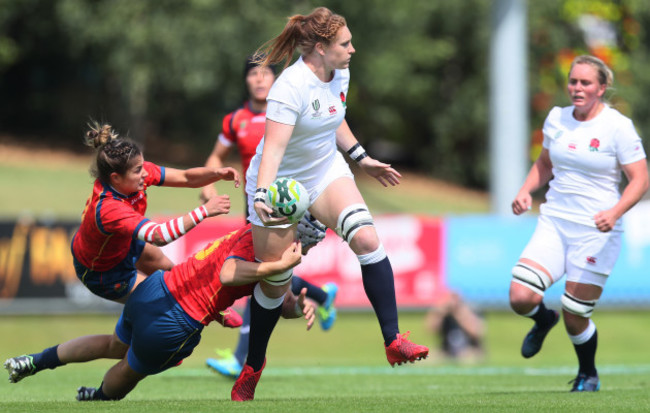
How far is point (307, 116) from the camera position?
19.1ft

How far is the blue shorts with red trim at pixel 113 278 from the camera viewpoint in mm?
6555

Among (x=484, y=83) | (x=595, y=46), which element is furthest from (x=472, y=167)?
(x=595, y=46)

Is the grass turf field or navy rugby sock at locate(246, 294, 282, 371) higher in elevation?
navy rugby sock at locate(246, 294, 282, 371)

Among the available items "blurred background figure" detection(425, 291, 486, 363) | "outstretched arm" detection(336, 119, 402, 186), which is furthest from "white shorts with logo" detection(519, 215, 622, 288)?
"blurred background figure" detection(425, 291, 486, 363)

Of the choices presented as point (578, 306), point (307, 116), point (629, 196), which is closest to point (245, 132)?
point (307, 116)

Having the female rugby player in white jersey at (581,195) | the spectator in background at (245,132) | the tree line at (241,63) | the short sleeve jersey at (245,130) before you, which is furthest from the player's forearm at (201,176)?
the tree line at (241,63)

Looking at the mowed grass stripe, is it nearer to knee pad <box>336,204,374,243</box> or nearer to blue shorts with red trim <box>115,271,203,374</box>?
blue shorts with red trim <box>115,271,203,374</box>

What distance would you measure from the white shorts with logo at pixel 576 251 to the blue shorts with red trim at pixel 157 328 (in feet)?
7.84

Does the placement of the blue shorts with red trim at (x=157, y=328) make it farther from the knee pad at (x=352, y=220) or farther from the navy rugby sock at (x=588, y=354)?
the navy rugby sock at (x=588, y=354)

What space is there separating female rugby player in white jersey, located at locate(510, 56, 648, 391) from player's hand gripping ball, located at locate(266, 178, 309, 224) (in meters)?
1.84

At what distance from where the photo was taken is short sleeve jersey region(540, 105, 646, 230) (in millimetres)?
6617

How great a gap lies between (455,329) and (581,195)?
7.08 meters

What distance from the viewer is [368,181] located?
31812 millimetres

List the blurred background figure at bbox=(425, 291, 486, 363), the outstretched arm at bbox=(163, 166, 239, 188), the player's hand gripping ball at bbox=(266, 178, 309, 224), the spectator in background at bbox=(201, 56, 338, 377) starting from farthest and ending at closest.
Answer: the blurred background figure at bbox=(425, 291, 486, 363) → the spectator in background at bbox=(201, 56, 338, 377) → the outstretched arm at bbox=(163, 166, 239, 188) → the player's hand gripping ball at bbox=(266, 178, 309, 224)
